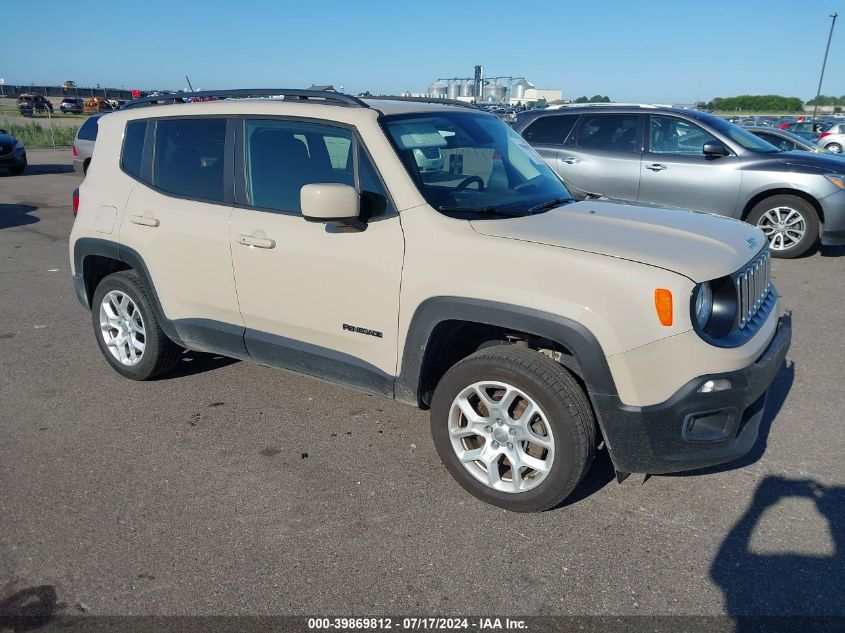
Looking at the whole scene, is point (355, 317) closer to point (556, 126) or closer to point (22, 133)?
point (556, 126)

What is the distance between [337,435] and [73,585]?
5.38 feet

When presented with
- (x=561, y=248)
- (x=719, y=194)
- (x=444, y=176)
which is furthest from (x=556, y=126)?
(x=561, y=248)

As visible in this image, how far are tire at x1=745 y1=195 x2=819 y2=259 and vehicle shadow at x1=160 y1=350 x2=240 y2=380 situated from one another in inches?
260

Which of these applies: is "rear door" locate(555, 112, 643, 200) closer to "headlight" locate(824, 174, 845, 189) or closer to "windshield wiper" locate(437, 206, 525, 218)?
"headlight" locate(824, 174, 845, 189)

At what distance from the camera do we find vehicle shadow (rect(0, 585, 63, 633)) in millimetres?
2658

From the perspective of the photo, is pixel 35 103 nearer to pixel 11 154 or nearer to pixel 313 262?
pixel 11 154

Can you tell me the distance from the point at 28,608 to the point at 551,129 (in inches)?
335

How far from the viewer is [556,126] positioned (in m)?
9.59

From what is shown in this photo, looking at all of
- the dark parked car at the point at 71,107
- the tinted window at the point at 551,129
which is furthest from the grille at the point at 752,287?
the dark parked car at the point at 71,107

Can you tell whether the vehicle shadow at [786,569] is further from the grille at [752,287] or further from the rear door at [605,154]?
the rear door at [605,154]

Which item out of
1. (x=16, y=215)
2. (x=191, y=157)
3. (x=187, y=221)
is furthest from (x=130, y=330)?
(x=16, y=215)

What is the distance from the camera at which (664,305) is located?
9.40 ft

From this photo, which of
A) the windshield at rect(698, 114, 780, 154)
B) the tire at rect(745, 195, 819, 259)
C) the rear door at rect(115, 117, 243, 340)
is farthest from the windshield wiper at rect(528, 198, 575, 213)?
the windshield at rect(698, 114, 780, 154)

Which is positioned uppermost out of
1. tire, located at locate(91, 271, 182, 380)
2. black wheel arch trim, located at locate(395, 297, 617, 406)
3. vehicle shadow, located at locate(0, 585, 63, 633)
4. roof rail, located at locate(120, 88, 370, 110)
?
roof rail, located at locate(120, 88, 370, 110)
